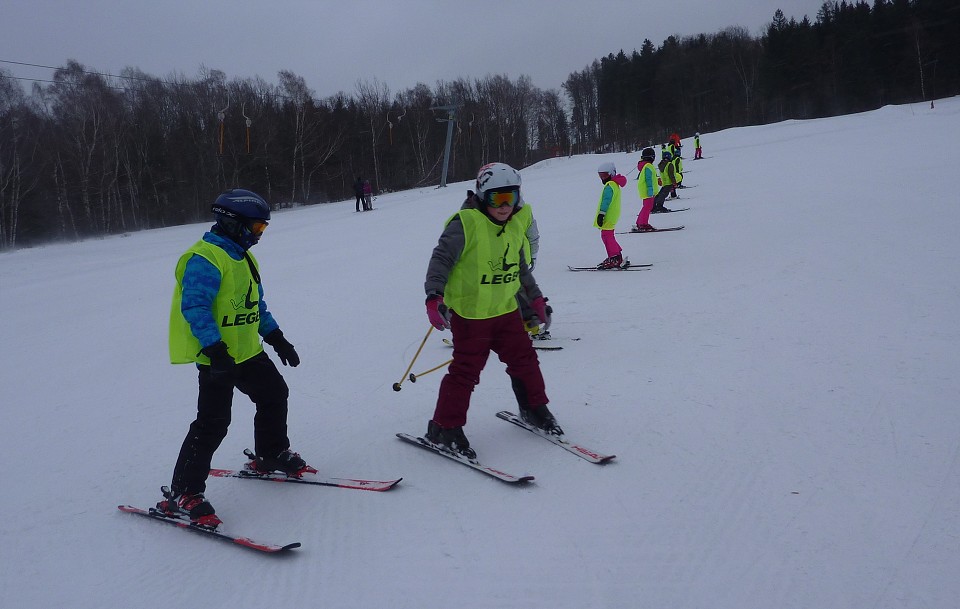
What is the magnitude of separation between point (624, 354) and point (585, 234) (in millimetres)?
8227

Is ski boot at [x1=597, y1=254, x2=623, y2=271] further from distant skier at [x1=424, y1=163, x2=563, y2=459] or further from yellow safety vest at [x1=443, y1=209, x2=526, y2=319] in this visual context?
yellow safety vest at [x1=443, y1=209, x2=526, y2=319]

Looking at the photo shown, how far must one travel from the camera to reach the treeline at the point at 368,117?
34156 mm

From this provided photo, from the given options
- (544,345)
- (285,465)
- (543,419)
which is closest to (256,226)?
(285,465)

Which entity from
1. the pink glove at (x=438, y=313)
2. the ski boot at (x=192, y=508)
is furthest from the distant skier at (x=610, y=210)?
the ski boot at (x=192, y=508)

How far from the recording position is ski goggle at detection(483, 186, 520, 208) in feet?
11.4

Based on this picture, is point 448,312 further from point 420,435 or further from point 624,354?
point 624,354

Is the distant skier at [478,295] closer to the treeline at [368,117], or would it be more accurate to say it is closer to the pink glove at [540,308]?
the pink glove at [540,308]

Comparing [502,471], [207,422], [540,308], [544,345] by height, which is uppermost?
[540,308]

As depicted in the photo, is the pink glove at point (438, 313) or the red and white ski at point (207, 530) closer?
the red and white ski at point (207, 530)

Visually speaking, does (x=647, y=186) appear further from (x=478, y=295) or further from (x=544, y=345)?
(x=478, y=295)

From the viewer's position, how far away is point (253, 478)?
357 centimetres

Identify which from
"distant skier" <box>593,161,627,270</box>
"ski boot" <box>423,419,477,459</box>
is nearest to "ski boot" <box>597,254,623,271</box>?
"distant skier" <box>593,161,627,270</box>

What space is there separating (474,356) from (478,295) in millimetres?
366

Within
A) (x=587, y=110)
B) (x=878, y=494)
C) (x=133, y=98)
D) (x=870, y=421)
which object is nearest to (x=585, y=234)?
(x=870, y=421)
